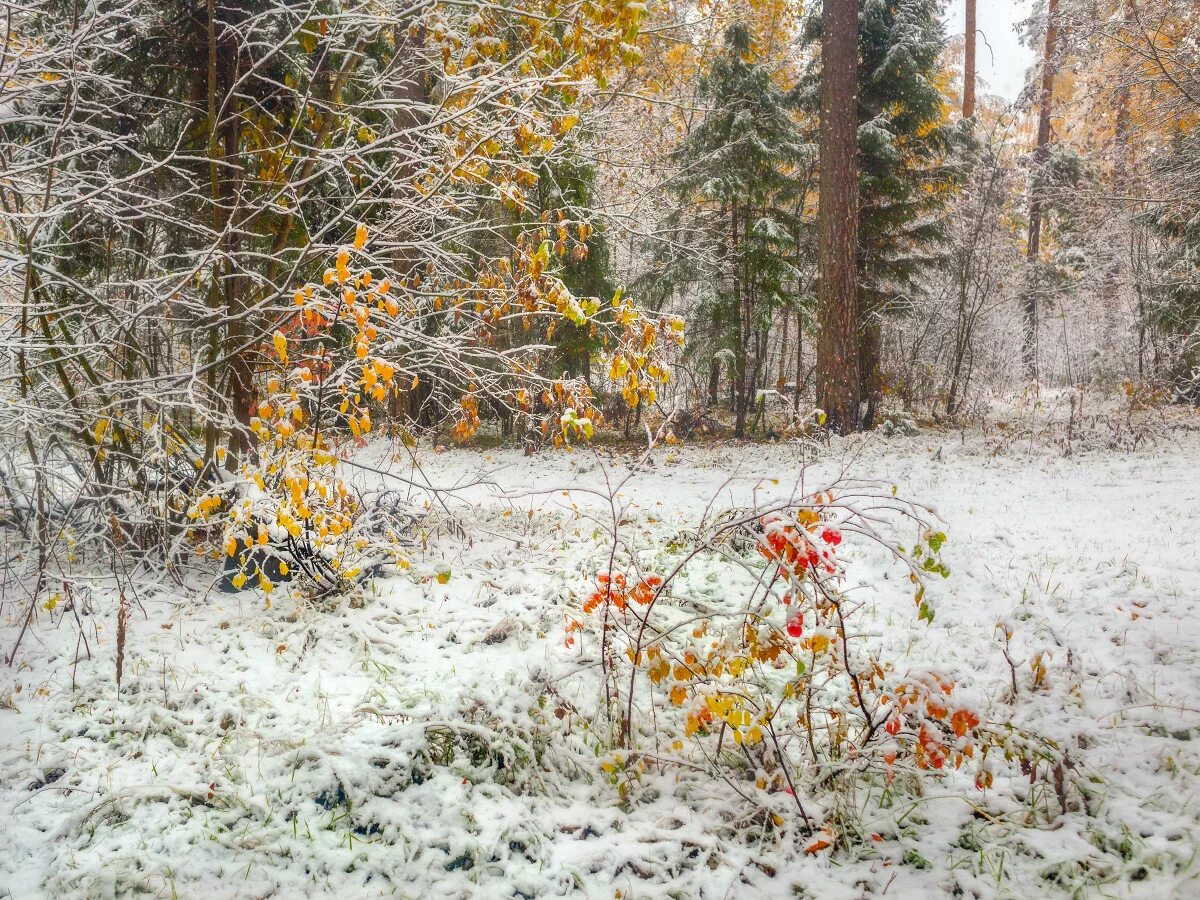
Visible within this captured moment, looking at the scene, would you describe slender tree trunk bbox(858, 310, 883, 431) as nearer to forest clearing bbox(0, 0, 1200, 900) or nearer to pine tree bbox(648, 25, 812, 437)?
pine tree bbox(648, 25, 812, 437)

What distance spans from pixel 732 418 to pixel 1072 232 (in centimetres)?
1203

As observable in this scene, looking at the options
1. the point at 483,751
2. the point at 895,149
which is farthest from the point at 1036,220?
the point at 483,751

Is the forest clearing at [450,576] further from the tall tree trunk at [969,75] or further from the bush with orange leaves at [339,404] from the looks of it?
the tall tree trunk at [969,75]

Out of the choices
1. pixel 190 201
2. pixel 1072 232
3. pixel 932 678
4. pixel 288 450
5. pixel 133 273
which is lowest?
pixel 932 678

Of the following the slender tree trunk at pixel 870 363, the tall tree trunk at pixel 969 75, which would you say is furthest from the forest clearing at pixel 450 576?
the tall tree trunk at pixel 969 75

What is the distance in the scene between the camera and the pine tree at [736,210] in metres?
11.7

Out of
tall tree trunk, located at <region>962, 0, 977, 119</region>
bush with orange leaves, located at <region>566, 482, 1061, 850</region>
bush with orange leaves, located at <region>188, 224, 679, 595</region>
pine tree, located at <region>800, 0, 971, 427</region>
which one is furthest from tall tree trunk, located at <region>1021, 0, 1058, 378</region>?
bush with orange leaves, located at <region>566, 482, 1061, 850</region>

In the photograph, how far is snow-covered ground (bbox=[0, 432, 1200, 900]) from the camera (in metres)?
2.50

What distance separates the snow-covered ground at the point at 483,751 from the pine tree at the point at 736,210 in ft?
24.7

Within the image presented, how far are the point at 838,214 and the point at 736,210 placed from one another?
221 cm

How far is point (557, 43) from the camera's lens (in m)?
4.43

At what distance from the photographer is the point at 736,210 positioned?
40.7ft

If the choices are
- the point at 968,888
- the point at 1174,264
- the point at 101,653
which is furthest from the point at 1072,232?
the point at 101,653

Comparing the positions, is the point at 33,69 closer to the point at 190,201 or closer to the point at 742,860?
the point at 190,201
